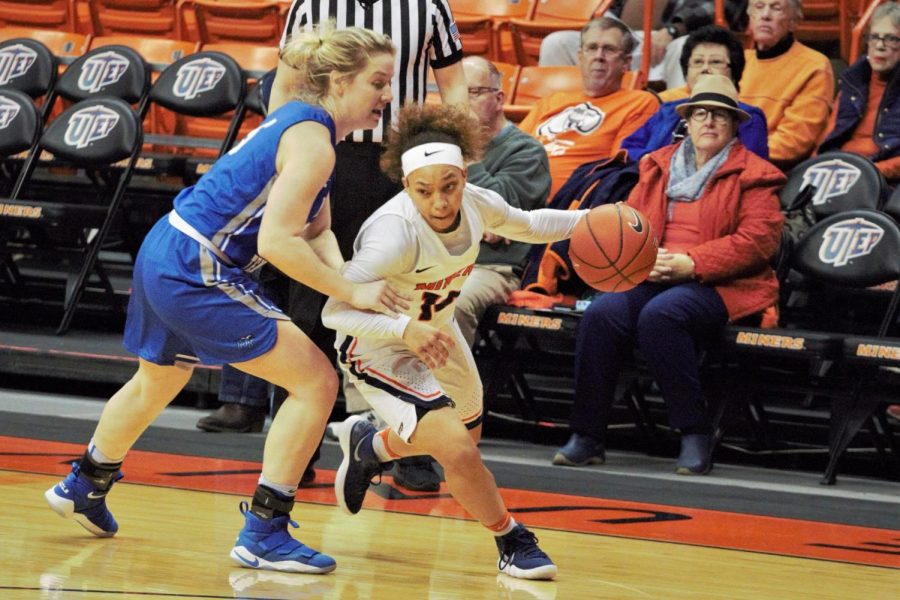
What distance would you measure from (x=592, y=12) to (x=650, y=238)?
5049 millimetres

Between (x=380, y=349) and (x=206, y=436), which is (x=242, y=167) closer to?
(x=380, y=349)

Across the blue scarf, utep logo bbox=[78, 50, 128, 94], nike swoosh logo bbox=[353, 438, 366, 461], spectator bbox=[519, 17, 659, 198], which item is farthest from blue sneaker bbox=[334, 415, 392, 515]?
utep logo bbox=[78, 50, 128, 94]

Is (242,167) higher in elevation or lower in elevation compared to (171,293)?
higher

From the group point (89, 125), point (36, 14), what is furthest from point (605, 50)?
point (36, 14)

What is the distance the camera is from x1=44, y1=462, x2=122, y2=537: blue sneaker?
11.1ft

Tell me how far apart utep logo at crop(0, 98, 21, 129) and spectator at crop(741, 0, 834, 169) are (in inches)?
140

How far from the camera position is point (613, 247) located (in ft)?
11.6

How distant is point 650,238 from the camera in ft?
11.9

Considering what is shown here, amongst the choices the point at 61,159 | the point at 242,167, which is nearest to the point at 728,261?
the point at 242,167

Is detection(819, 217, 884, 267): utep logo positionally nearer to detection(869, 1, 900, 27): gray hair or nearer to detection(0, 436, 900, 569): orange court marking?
detection(869, 1, 900, 27): gray hair

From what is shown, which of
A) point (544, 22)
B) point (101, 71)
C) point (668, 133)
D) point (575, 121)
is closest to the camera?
point (668, 133)

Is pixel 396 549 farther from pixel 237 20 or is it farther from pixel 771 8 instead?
pixel 237 20

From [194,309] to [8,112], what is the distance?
4362 mm

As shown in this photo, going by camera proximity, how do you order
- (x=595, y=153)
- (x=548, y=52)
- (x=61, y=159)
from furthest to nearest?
1. (x=548, y=52)
2. (x=61, y=159)
3. (x=595, y=153)
